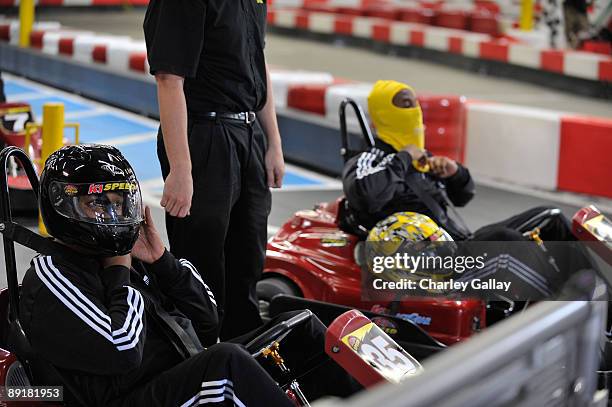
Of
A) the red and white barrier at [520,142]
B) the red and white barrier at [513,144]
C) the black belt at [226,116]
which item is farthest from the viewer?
the red and white barrier at [513,144]

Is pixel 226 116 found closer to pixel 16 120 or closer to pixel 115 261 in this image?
pixel 115 261

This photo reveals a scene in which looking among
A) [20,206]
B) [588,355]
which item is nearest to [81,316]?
[588,355]

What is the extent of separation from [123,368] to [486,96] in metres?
8.88

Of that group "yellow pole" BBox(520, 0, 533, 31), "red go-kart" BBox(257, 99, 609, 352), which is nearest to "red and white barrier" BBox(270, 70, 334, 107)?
"red go-kart" BBox(257, 99, 609, 352)

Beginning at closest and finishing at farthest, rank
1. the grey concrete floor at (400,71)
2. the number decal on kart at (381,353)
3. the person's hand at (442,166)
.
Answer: the number decal on kart at (381,353), the person's hand at (442,166), the grey concrete floor at (400,71)

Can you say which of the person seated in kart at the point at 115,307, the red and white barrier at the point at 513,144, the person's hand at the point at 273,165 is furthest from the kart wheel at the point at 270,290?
the red and white barrier at the point at 513,144

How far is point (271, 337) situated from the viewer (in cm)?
309

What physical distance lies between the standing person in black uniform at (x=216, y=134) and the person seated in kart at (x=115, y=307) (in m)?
0.32

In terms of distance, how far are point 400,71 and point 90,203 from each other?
10.4m

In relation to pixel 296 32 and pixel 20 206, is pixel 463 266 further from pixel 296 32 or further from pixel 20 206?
pixel 296 32

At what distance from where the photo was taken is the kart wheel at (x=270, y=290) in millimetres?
4508

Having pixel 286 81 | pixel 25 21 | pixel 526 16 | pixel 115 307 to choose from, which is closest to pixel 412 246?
pixel 115 307

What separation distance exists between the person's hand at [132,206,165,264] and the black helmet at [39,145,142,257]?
14cm

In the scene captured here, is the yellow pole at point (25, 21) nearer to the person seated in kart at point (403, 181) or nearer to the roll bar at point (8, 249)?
the person seated in kart at point (403, 181)
